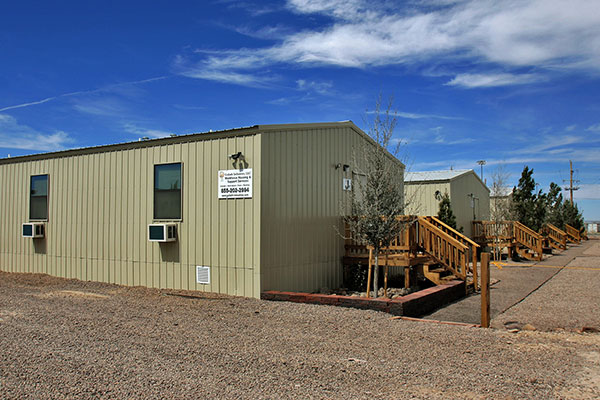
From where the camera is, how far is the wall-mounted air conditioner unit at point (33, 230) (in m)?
11.5

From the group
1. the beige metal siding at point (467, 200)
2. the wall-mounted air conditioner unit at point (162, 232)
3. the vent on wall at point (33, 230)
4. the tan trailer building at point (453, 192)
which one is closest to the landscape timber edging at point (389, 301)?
the wall-mounted air conditioner unit at point (162, 232)

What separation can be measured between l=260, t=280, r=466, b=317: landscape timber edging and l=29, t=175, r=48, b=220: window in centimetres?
665

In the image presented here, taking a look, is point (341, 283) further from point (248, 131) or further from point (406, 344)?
point (406, 344)

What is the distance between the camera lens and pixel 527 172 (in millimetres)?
23281

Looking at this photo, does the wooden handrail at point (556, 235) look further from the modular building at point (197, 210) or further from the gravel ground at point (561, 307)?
the modular building at point (197, 210)

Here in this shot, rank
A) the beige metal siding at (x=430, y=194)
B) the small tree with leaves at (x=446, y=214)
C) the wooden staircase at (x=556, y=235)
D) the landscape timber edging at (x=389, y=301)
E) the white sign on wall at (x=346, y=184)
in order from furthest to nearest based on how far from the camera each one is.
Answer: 1. the wooden staircase at (x=556, y=235)
2. the beige metal siding at (x=430, y=194)
3. the small tree with leaves at (x=446, y=214)
4. the white sign on wall at (x=346, y=184)
5. the landscape timber edging at (x=389, y=301)

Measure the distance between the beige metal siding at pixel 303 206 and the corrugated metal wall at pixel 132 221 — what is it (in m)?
0.36

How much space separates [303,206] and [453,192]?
13328 mm

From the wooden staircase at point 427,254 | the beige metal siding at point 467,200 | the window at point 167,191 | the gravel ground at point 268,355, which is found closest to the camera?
the gravel ground at point 268,355

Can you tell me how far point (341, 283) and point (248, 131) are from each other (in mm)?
4232

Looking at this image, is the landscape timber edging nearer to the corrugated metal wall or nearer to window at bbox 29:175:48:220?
the corrugated metal wall

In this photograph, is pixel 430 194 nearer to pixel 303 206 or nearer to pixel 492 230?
pixel 492 230

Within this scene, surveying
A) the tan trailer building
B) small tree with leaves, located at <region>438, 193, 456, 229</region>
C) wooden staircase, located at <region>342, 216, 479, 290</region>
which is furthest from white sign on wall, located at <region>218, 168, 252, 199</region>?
small tree with leaves, located at <region>438, 193, 456, 229</region>

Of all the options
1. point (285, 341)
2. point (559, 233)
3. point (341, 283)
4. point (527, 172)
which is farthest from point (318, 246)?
point (559, 233)
